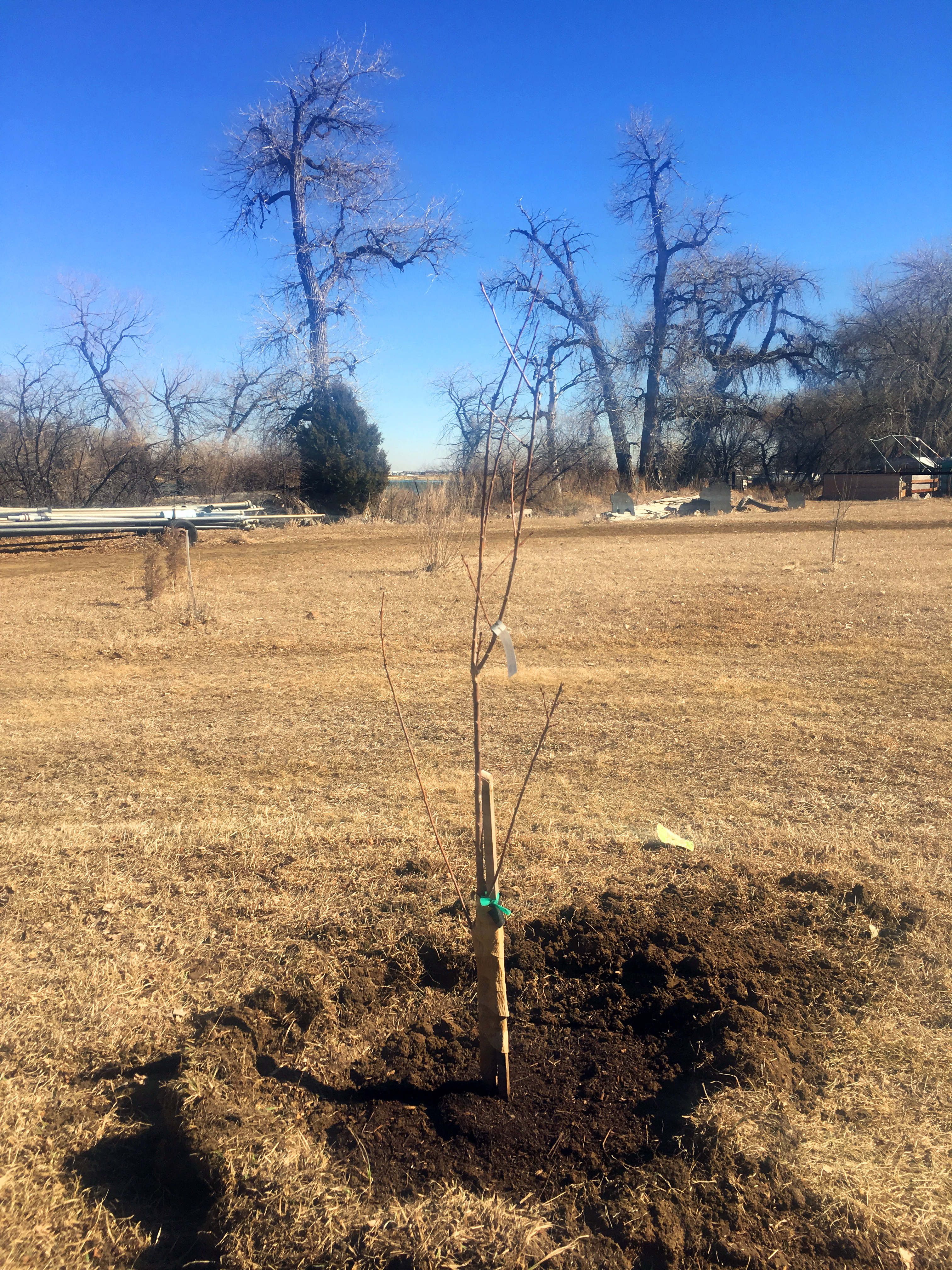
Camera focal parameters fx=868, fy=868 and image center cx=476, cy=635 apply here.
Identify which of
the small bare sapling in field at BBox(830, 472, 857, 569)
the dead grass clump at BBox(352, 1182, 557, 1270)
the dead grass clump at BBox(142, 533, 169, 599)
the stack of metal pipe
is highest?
the small bare sapling in field at BBox(830, 472, 857, 569)

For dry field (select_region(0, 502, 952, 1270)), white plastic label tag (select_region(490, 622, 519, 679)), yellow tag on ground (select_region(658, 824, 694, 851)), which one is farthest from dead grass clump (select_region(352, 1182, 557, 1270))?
yellow tag on ground (select_region(658, 824, 694, 851))

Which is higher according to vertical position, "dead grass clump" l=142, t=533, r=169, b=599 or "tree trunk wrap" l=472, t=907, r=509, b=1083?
"dead grass clump" l=142, t=533, r=169, b=599

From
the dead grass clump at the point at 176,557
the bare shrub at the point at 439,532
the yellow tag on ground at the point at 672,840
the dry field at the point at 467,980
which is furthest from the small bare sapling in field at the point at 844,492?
the yellow tag on ground at the point at 672,840

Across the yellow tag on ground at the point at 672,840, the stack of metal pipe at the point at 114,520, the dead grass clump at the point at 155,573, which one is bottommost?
the yellow tag on ground at the point at 672,840

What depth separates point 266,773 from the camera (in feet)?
16.5

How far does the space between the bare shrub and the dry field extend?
648 centimetres

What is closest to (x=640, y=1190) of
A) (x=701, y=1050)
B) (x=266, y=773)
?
(x=701, y=1050)

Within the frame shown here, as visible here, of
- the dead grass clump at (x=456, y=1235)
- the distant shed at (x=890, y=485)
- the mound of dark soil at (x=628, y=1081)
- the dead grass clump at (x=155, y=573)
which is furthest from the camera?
the distant shed at (x=890, y=485)

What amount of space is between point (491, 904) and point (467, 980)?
802 millimetres

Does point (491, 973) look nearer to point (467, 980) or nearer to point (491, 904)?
point (491, 904)

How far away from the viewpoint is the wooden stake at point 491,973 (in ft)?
7.37

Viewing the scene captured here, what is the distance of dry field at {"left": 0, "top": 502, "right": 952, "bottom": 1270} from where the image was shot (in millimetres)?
1976

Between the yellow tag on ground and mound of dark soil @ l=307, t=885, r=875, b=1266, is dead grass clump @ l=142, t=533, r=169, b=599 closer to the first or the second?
the yellow tag on ground

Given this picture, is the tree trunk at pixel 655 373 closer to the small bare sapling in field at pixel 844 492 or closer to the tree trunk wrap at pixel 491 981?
the small bare sapling in field at pixel 844 492
